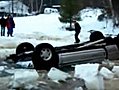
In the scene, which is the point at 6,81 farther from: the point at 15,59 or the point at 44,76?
the point at 15,59

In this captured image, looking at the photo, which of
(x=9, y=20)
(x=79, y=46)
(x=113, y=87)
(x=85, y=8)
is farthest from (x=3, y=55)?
(x=85, y=8)

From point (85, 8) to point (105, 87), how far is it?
6718 cm

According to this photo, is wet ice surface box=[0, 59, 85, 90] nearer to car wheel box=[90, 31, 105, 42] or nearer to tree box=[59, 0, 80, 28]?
car wheel box=[90, 31, 105, 42]

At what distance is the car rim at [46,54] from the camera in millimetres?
13672

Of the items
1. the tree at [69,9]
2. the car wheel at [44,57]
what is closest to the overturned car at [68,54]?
the car wheel at [44,57]

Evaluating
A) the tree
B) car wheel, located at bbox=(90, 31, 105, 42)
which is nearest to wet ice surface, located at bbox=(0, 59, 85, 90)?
car wheel, located at bbox=(90, 31, 105, 42)

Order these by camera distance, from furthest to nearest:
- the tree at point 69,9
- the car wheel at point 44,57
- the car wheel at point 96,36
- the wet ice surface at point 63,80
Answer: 1. the tree at point 69,9
2. the car wheel at point 96,36
3. the car wheel at point 44,57
4. the wet ice surface at point 63,80

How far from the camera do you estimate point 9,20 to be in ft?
106

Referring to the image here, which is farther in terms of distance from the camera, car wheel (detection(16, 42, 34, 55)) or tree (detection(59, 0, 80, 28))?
tree (detection(59, 0, 80, 28))

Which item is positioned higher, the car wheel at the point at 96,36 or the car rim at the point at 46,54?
the car wheel at the point at 96,36

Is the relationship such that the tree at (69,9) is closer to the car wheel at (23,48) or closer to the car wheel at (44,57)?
the car wheel at (23,48)

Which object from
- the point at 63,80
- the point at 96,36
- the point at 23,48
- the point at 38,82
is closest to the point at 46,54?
the point at 23,48

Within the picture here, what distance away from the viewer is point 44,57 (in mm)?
13750

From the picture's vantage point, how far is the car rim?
13672mm
